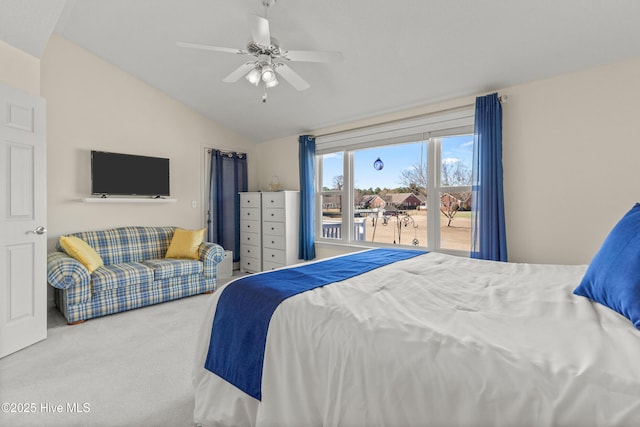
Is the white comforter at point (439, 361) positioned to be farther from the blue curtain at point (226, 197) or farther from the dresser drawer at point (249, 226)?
the blue curtain at point (226, 197)

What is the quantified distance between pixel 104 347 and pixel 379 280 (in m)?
2.42

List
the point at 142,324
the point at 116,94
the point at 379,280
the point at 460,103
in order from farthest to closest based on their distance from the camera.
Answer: the point at 116,94 → the point at 460,103 → the point at 142,324 → the point at 379,280

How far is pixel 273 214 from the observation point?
16.1 feet

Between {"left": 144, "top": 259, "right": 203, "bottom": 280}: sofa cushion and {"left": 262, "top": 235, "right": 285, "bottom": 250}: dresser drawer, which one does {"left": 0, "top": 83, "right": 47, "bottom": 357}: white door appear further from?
{"left": 262, "top": 235, "right": 285, "bottom": 250}: dresser drawer

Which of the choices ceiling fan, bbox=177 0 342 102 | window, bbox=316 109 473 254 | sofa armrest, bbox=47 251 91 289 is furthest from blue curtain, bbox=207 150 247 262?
ceiling fan, bbox=177 0 342 102

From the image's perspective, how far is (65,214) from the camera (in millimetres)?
3781

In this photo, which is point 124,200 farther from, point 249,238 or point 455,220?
point 455,220

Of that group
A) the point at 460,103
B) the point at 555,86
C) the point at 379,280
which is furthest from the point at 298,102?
the point at 379,280

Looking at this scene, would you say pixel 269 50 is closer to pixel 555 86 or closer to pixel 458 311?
pixel 458 311

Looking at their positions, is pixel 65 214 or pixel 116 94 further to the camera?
pixel 116 94

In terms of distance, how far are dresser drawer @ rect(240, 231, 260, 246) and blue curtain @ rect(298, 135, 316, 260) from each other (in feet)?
2.67

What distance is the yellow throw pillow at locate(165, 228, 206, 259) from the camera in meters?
4.18

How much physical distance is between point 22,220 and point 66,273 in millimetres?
Result: 705

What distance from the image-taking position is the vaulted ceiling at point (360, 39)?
7.80 feet
